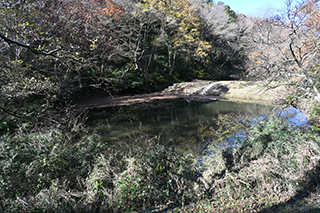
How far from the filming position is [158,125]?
9.35 metres

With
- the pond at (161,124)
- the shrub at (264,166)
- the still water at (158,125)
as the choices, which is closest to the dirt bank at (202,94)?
the pond at (161,124)

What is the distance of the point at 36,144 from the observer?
4238mm

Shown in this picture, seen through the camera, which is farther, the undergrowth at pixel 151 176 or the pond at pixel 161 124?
the pond at pixel 161 124

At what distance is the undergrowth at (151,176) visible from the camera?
3.45 meters

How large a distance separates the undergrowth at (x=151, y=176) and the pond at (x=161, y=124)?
1373 mm

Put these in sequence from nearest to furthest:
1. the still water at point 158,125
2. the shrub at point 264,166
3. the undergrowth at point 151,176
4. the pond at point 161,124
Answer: the undergrowth at point 151,176
the shrub at point 264,166
the pond at point 161,124
the still water at point 158,125

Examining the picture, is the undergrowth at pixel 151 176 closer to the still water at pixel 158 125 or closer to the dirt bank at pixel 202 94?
the still water at pixel 158 125

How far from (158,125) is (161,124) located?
20cm

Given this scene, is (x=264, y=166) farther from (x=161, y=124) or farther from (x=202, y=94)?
(x=202, y=94)

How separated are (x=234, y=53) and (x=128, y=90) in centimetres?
1599

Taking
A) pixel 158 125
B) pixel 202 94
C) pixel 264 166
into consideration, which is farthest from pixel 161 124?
pixel 202 94

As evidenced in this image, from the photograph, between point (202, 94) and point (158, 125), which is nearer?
point (158, 125)

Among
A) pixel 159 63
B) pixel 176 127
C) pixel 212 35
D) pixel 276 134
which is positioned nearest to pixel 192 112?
pixel 176 127

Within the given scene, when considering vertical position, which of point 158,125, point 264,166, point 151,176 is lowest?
point 158,125
